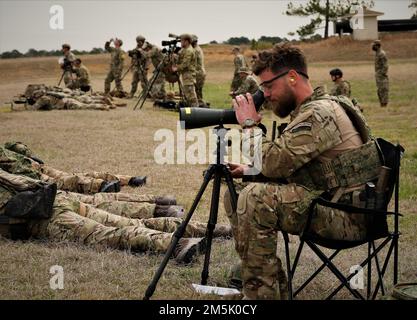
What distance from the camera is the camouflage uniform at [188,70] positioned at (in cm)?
1716

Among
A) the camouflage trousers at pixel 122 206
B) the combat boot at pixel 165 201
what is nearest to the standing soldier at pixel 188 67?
the combat boot at pixel 165 201

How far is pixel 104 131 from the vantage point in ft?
44.7

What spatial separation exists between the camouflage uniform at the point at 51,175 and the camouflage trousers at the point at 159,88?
12.8 metres

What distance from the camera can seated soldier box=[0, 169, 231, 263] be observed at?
5016mm

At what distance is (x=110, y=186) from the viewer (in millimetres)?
7172

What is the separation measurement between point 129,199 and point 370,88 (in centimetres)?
1963

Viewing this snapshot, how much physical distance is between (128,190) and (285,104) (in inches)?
170

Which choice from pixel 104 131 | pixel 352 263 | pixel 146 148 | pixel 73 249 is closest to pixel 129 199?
pixel 73 249

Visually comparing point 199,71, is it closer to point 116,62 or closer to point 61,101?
point 61,101

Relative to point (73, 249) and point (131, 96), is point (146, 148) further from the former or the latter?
point (131, 96)

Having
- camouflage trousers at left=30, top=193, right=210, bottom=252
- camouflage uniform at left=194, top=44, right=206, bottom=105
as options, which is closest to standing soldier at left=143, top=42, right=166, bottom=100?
camouflage uniform at left=194, top=44, right=206, bottom=105

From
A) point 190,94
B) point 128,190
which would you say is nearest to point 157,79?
point 190,94

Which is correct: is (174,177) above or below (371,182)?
below

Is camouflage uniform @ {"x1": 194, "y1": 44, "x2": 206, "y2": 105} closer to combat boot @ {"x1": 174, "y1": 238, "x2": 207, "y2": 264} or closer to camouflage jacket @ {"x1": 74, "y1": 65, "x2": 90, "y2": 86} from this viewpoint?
camouflage jacket @ {"x1": 74, "y1": 65, "x2": 90, "y2": 86}
